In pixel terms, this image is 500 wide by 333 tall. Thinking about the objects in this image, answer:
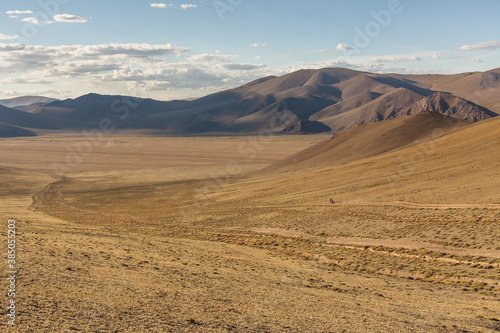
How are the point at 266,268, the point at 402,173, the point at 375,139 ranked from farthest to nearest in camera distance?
the point at 375,139, the point at 402,173, the point at 266,268

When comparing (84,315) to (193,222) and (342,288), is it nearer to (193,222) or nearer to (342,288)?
(342,288)

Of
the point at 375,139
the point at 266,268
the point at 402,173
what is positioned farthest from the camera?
the point at 375,139

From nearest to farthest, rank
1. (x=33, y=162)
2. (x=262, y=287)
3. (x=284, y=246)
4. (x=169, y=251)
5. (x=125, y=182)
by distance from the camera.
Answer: (x=262, y=287) → (x=169, y=251) → (x=284, y=246) → (x=125, y=182) → (x=33, y=162)

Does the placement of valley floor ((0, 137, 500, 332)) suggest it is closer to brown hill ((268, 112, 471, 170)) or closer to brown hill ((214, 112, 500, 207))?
brown hill ((214, 112, 500, 207))

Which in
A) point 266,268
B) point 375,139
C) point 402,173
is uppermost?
point 375,139

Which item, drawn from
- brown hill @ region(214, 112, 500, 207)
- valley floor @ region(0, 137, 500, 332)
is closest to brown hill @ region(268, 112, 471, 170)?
brown hill @ region(214, 112, 500, 207)

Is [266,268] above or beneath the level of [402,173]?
beneath

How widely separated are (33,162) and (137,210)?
9261 centimetres

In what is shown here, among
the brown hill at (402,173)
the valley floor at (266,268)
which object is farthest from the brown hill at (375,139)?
the valley floor at (266,268)

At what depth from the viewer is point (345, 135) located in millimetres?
104500

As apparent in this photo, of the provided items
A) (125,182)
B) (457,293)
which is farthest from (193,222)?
(125,182)

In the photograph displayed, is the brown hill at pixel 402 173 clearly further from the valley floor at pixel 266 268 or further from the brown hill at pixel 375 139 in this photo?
the valley floor at pixel 266 268

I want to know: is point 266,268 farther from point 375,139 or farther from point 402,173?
point 375,139

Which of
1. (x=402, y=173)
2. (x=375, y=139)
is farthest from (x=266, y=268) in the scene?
(x=375, y=139)
